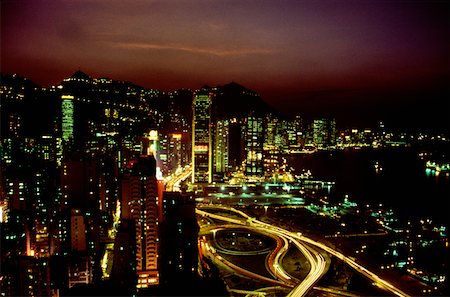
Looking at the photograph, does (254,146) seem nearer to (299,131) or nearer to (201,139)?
(201,139)

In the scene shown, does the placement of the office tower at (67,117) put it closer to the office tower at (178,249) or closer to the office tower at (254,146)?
the office tower at (254,146)

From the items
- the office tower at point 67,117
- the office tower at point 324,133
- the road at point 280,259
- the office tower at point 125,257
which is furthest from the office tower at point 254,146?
the office tower at point 324,133

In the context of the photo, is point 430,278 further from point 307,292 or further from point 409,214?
point 409,214

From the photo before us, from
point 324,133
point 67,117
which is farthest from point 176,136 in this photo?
point 324,133

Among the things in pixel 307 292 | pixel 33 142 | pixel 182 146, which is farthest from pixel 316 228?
pixel 182 146

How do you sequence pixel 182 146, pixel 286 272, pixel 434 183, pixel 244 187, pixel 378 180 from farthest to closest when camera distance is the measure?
pixel 182 146
pixel 378 180
pixel 244 187
pixel 434 183
pixel 286 272
